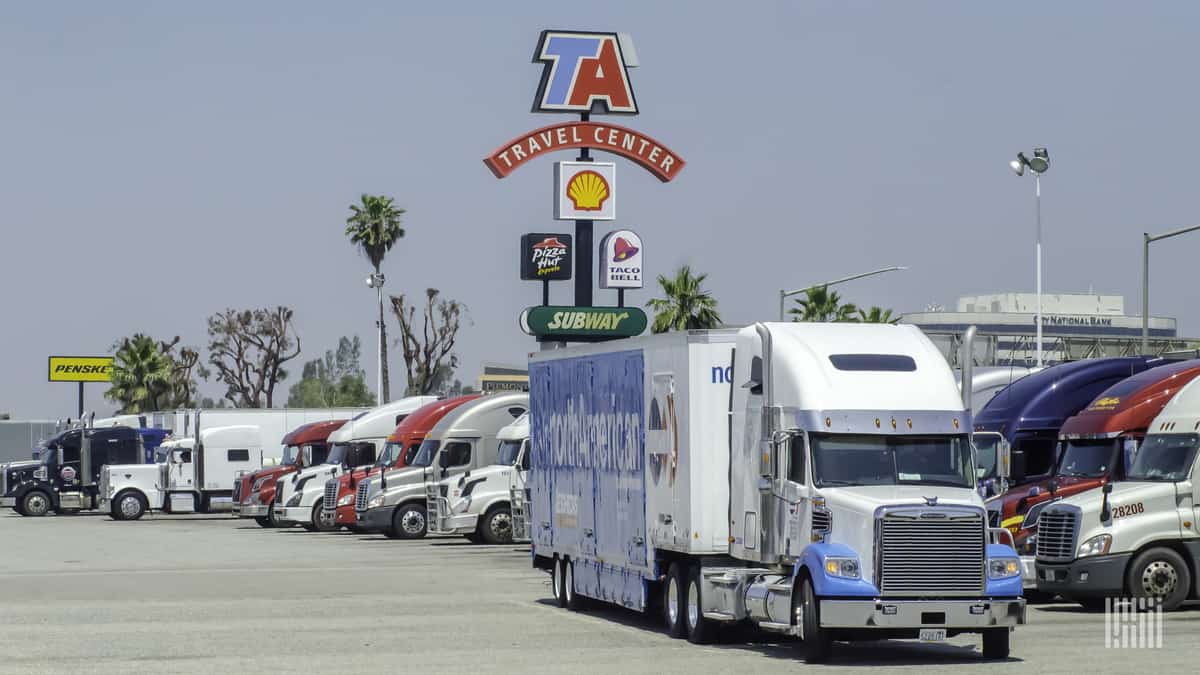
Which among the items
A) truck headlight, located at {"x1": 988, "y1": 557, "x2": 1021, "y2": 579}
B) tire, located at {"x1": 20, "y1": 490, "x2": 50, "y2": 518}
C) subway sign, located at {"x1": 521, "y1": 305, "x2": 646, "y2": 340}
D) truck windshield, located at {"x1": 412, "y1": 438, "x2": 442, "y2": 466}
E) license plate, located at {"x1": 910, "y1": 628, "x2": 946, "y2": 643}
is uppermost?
subway sign, located at {"x1": 521, "y1": 305, "x2": 646, "y2": 340}

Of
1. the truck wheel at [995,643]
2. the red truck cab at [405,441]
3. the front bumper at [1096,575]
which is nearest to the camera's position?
the truck wheel at [995,643]

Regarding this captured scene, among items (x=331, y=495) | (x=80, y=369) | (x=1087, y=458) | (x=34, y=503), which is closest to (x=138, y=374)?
(x=80, y=369)

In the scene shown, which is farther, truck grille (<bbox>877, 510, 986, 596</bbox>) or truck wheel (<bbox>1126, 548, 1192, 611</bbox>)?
truck wheel (<bbox>1126, 548, 1192, 611</bbox>)

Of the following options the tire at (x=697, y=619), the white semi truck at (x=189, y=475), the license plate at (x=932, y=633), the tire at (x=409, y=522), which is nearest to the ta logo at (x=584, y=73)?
the tire at (x=409, y=522)

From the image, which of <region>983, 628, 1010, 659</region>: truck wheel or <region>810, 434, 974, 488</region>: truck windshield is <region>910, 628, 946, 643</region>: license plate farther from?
<region>810, 434, 974, 488</region>: truck windshield

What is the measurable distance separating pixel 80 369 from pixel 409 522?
87047 millimetres

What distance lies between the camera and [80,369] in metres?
127

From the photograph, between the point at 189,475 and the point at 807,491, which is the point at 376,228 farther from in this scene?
the point at 807,491

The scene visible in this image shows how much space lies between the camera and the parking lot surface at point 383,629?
18.5 m

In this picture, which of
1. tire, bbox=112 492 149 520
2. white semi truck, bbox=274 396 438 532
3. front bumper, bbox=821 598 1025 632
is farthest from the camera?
tire, bbox=112 492 149 520

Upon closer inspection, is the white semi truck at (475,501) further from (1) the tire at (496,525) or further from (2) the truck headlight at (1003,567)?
(2) the truck headlight at (1003,567)

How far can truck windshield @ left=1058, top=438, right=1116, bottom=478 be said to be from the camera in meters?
26.3

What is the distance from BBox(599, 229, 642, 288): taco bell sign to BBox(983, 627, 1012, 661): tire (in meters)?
33.6

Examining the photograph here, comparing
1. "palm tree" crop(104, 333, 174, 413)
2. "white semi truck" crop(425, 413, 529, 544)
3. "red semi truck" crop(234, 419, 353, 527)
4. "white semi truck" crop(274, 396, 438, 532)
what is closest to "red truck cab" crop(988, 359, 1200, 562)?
"white semi truck" crop(425, 413, 529, 544)
